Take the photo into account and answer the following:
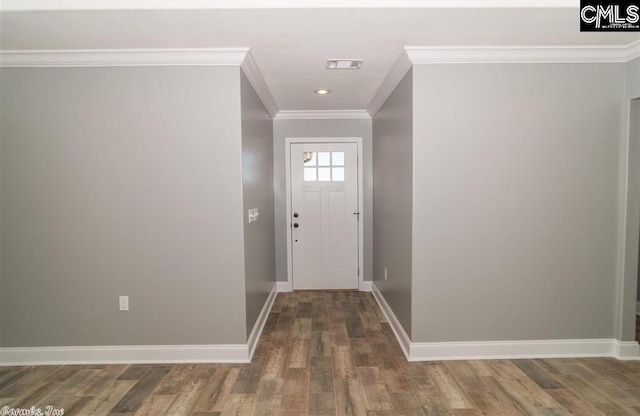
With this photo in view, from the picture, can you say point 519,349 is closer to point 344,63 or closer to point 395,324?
point 395,324

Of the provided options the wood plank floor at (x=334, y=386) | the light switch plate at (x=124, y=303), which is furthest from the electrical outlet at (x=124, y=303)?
the wood plank floor at (x=334, y=386)

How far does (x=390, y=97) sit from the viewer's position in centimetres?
357

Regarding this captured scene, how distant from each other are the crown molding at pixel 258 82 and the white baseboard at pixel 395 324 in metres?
2.52

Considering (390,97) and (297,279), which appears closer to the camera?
(390,97)

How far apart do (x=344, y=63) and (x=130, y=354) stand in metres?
2.88

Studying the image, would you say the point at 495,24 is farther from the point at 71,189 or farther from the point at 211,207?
the point at 71,189

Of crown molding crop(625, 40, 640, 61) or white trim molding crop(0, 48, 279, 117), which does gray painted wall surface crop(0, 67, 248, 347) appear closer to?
white trim molding crop(0, 48, 279, 117)

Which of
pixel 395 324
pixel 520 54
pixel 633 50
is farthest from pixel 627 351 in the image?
pixel 520 54

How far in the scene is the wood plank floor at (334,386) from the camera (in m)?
2.22

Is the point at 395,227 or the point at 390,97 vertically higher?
the point at 390,97

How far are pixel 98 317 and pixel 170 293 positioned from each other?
0.60 m

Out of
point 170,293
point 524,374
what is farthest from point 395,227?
point 170,293

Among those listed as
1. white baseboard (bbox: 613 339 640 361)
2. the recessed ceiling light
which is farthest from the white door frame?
white baseboard (bbox: 613 339 640 361)

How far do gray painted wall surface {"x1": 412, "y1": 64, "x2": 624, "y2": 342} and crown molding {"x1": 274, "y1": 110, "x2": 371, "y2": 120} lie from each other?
205 centimetres
